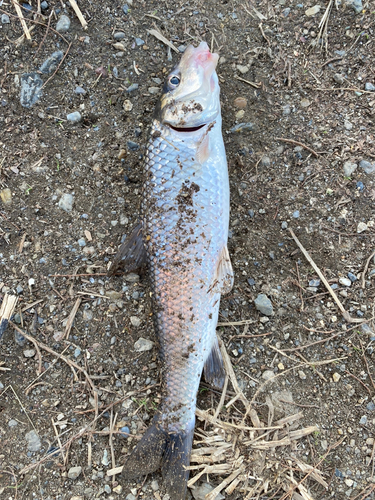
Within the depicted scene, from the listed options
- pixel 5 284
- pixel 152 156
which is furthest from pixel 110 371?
pixel 152 156

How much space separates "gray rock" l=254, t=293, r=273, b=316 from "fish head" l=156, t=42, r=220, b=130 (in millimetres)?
1639

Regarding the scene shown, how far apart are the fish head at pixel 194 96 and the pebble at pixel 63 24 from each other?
1344mm

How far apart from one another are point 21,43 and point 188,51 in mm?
1712

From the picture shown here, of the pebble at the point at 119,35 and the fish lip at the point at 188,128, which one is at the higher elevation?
the pebble at the point at 119,35

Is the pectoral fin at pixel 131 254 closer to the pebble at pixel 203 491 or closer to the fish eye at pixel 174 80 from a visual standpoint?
the fish eye at pixel 174 80

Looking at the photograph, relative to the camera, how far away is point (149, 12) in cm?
327

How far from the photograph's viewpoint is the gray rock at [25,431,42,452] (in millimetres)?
2934

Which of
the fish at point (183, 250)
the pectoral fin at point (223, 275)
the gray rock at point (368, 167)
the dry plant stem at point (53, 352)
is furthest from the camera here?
the gray rock at point (368, 167)

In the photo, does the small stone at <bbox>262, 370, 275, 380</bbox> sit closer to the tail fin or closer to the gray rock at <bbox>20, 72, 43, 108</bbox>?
the tail fin

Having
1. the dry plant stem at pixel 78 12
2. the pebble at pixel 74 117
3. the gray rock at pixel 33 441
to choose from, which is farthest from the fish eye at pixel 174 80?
the gray rock at pixel 33 441

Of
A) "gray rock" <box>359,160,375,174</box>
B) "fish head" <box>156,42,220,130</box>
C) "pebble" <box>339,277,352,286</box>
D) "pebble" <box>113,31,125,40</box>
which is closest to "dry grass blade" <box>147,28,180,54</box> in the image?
"pebble" <box>113,31,125,40</box>

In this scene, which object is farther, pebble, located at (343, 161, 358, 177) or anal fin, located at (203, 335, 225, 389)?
pebble, located at (343, 161, 358, 177)

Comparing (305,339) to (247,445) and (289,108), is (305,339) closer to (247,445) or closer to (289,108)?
(247,445)

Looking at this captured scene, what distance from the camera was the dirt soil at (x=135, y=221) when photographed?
2.92 meters
